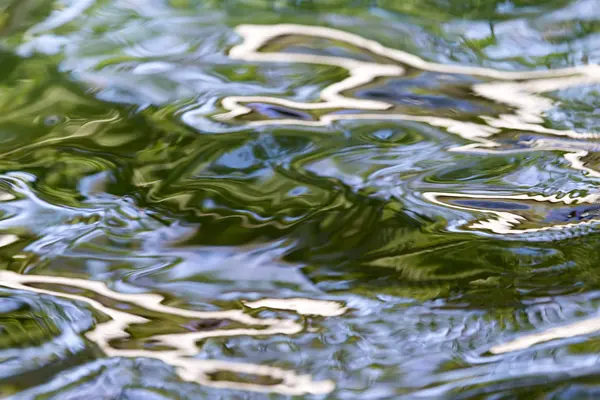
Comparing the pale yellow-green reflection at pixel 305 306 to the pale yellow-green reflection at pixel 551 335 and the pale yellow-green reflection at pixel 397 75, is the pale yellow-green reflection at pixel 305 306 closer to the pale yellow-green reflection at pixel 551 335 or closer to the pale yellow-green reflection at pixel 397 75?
the pale yellow-green reflection at pixel 551 335

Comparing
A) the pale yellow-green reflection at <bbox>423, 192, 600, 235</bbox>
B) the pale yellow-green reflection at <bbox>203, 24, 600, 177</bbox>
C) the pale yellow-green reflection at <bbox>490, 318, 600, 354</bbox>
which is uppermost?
the pale yellow-green reflection at <bbox>203, 24, 600, 177</bbox>

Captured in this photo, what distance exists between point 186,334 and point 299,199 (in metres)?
0.29

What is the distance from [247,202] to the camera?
969mm

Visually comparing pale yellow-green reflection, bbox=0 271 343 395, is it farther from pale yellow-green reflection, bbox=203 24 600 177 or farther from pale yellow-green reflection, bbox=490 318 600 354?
pale yellow-green reflection, bbox=203 24 600 177

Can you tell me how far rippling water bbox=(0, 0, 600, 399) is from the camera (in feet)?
2.45

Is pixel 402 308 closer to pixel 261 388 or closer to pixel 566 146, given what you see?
pixel 261 388

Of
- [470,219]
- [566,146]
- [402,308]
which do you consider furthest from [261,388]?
[566,146]

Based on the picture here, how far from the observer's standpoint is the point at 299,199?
3.19 ft

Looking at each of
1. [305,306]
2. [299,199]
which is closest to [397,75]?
[299,199]

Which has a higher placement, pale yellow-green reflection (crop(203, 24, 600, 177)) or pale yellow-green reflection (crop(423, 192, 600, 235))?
pale yellow-green reflection (crop(203, 24, 600, 177))

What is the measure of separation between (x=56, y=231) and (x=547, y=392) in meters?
0.67

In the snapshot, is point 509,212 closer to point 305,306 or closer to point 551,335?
point 551,335

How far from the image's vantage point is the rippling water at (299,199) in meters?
0.75

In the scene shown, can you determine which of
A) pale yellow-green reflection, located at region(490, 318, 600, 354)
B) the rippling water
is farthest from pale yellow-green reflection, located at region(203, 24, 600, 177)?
pale yellow-green reflection, located at region(490, 318, 600, 354)
